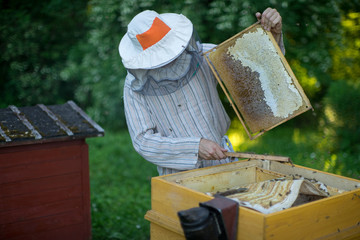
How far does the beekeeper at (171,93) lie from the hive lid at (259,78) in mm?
103

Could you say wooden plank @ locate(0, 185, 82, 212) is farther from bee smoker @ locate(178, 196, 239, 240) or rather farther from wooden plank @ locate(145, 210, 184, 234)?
bee smoker @ locate(178, 196, 239, 240)

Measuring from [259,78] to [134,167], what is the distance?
4601mm

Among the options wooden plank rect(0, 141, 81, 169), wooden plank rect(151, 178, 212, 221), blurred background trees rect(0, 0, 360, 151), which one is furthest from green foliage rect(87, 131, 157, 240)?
wooden plank rect(151, 178, 212, 221)

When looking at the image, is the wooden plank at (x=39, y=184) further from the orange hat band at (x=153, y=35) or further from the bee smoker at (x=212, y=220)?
the bee smoker at (x=212, y=220)

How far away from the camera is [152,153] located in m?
1.96

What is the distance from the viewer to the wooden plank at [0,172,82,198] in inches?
122

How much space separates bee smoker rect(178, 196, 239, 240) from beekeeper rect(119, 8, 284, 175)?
498 mm

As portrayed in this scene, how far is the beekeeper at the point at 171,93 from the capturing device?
6.21 feet

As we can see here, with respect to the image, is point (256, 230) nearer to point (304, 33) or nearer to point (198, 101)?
point (198, 101)

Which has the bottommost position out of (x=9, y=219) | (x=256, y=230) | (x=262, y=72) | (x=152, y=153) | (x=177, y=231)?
(x=9, y=219)

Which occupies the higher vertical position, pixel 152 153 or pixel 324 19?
pixel 324 19

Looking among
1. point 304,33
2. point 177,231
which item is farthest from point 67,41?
point 177,231

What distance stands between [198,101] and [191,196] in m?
0.74

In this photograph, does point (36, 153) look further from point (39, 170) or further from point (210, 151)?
point (210, 151)
